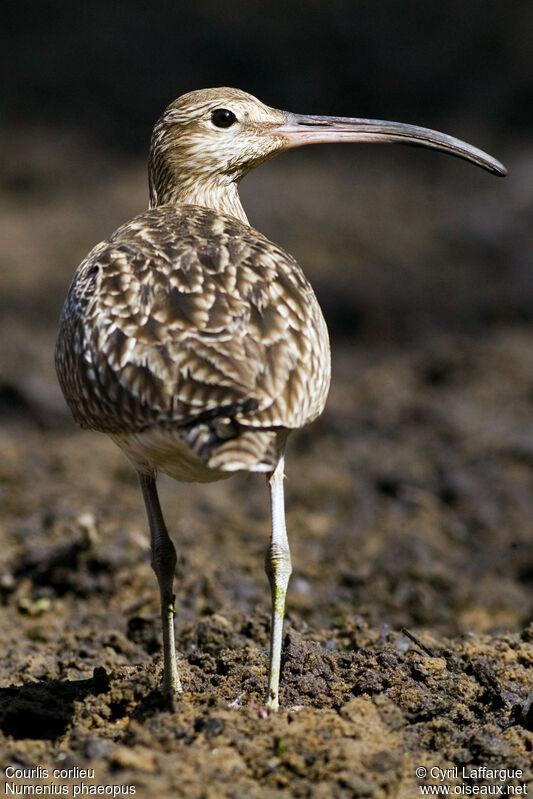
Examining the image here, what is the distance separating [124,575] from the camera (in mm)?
6926

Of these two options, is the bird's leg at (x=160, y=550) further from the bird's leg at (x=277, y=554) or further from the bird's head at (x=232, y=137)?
the bird's head at (x=232, y=137)

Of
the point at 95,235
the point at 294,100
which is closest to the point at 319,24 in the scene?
the point at 294,100

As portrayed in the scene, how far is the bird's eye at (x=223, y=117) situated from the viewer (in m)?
6.04

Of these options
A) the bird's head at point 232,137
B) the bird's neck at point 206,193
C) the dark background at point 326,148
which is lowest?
the bird's neck at point 206,193

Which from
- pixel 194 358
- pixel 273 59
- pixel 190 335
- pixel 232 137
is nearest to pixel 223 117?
pixel 232 137

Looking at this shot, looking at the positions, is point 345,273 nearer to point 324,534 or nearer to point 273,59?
point 324,534

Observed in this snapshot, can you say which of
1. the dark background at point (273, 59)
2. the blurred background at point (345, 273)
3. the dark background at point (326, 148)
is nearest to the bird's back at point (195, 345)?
the blurred background at point (345, 273)

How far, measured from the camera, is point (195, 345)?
4.43m

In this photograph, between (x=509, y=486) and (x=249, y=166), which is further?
(x=509, y=486)

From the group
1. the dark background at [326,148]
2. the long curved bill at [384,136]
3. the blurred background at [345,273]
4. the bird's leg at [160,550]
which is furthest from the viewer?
the dark background at [326,148]

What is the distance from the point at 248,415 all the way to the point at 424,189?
1173cm

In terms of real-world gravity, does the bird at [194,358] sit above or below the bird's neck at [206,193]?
below

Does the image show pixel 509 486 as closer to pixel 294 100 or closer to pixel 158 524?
pixel 158 524

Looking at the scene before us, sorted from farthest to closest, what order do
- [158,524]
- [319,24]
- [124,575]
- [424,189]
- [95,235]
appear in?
1. [319,24]
2. [424,189]
3. [95,235]
4. [124,575]
5. [158,524]
